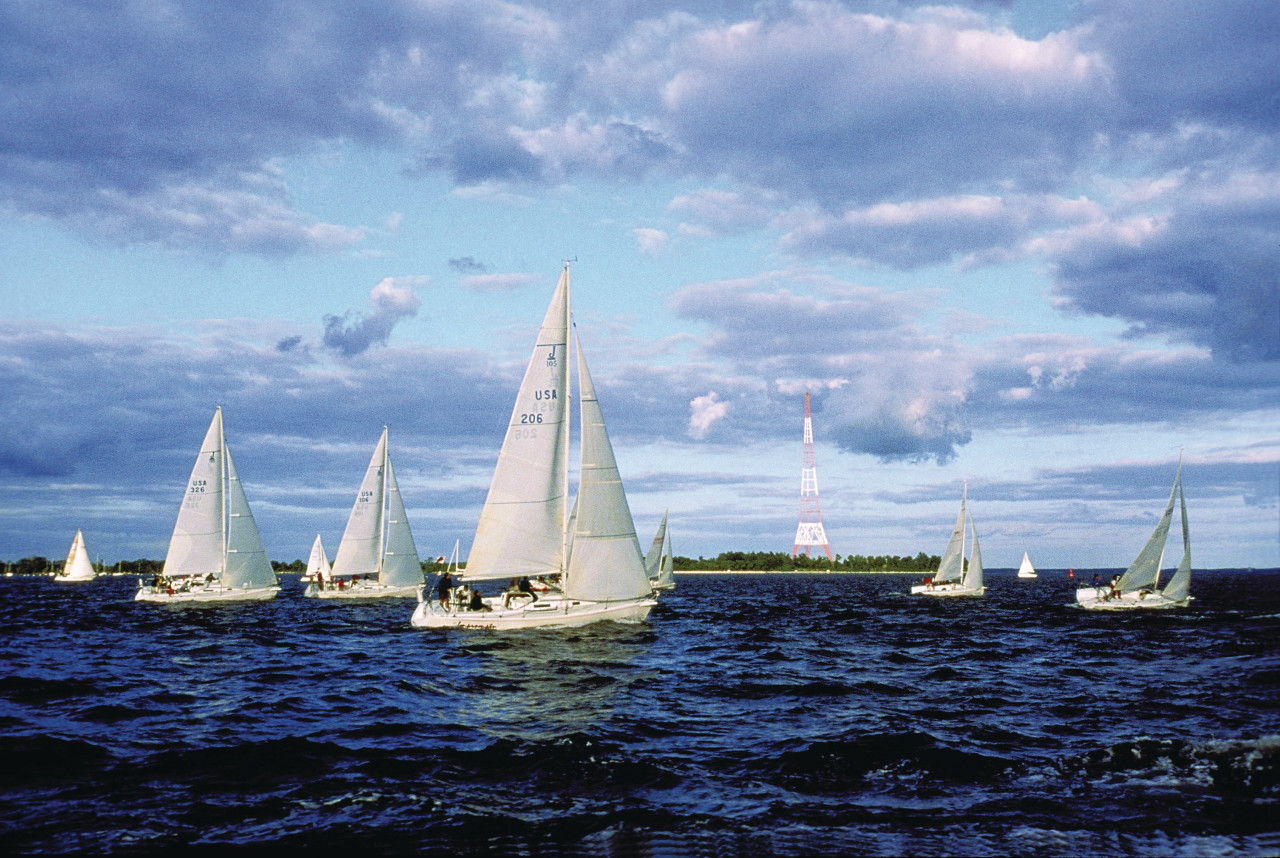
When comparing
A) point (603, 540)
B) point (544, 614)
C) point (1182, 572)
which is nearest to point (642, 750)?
point (603, 540)

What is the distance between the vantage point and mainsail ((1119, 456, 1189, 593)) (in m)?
Result: 55.6

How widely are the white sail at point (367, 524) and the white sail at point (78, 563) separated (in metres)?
104

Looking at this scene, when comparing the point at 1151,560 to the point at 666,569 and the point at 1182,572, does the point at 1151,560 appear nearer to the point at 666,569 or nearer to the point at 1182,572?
the point at 1182,572

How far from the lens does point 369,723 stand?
18250 millimetres

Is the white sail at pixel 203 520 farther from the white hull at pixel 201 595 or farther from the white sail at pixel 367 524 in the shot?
the white sail at pixel 367 524

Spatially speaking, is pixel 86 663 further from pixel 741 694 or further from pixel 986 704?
pixel 986 704

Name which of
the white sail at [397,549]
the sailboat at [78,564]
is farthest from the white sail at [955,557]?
the sailboat at [78,564]

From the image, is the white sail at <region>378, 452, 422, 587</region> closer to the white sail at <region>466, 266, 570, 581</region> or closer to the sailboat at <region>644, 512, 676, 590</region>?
the sailboat at <region>644, 512, 676, 590</region>

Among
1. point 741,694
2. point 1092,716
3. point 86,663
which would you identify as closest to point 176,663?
point 86,663

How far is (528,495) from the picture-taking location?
1506 inches

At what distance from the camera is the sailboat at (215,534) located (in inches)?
2564

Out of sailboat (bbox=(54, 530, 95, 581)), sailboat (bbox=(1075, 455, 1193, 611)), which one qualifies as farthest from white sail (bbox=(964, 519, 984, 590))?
A: sailboat (bbox=(54, 530, 95, 581))

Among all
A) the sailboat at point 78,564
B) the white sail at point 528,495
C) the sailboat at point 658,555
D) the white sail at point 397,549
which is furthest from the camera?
the sailboat at point 78,564

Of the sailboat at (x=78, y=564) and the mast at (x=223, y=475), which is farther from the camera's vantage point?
the sailboat at (x=78, y=564)
